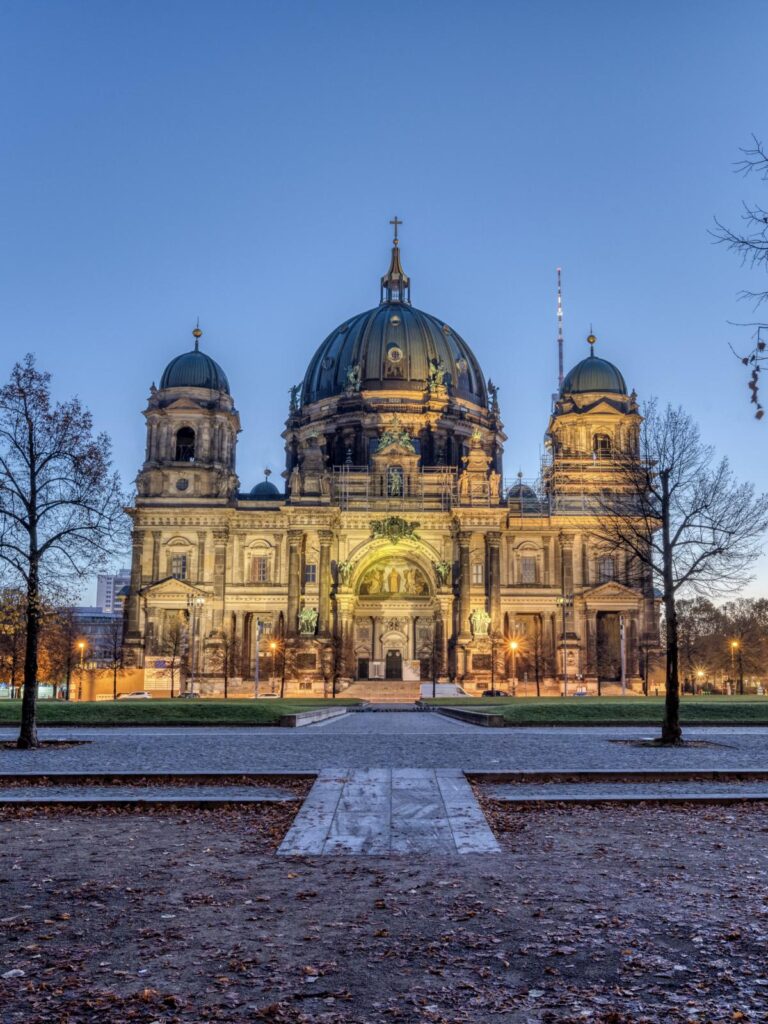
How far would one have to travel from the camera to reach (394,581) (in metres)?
89.4

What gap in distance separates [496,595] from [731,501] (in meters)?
55.2

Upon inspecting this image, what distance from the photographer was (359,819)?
484 inches

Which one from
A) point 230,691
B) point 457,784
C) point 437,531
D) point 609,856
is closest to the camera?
point 609,856

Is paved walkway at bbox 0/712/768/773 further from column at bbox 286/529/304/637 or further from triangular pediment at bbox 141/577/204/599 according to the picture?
triangular pediment at bbox 141/577/204/599

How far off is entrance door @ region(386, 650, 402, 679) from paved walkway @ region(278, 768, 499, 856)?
72.2 metres

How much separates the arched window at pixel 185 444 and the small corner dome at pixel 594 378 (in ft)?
114

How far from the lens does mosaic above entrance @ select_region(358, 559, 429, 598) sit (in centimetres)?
8819

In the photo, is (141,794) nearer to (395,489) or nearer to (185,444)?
(395,489)

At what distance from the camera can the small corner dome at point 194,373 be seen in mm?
86062

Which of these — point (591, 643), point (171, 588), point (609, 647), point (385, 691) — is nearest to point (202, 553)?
point (171, 588)

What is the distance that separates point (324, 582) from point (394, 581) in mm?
9424

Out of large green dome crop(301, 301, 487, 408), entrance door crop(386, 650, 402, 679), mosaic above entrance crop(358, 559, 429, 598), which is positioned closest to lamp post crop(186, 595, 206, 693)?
mosaic above entrance crop(358, 559, 429, 598)

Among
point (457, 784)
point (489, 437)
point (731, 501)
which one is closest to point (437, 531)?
point (489, 437)

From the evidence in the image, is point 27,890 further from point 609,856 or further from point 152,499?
point 152,499
